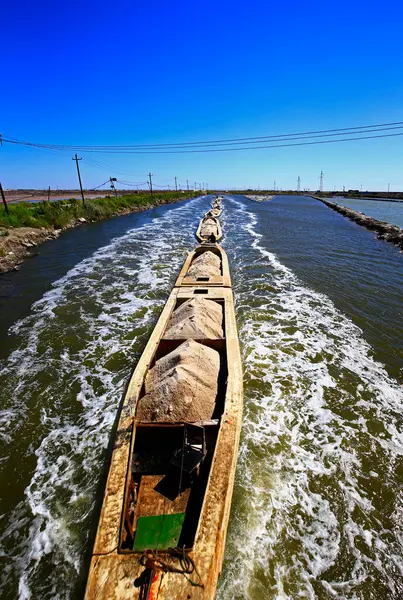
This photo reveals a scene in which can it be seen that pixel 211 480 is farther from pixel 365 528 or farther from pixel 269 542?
pixel 365 528

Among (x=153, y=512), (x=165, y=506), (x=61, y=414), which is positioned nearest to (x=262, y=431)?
(x=165, y=506)

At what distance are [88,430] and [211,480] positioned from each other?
3318 millimetres

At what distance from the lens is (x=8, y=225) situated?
22.5 meters

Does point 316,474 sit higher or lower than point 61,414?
lower

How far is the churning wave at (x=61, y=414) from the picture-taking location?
3.99 m

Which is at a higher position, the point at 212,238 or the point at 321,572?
the point at 212,238

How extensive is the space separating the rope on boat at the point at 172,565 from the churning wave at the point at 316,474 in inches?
33.1

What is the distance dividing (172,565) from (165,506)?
1.01m

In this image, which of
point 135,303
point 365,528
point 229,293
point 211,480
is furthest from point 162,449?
point 135,303

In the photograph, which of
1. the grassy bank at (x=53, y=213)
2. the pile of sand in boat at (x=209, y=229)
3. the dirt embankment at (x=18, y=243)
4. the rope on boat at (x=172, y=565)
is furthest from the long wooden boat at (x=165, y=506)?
the grassy bank at (x=53, y=213)

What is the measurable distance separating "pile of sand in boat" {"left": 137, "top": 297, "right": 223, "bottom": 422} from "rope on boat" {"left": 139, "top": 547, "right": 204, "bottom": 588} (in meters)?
1.96

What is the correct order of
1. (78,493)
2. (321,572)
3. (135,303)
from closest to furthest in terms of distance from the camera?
1. (321,572)
2. (78,493)
3. (135,303)

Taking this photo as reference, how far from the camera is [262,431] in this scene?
5914 mm

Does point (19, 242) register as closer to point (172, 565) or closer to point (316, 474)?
point (172, 565)
